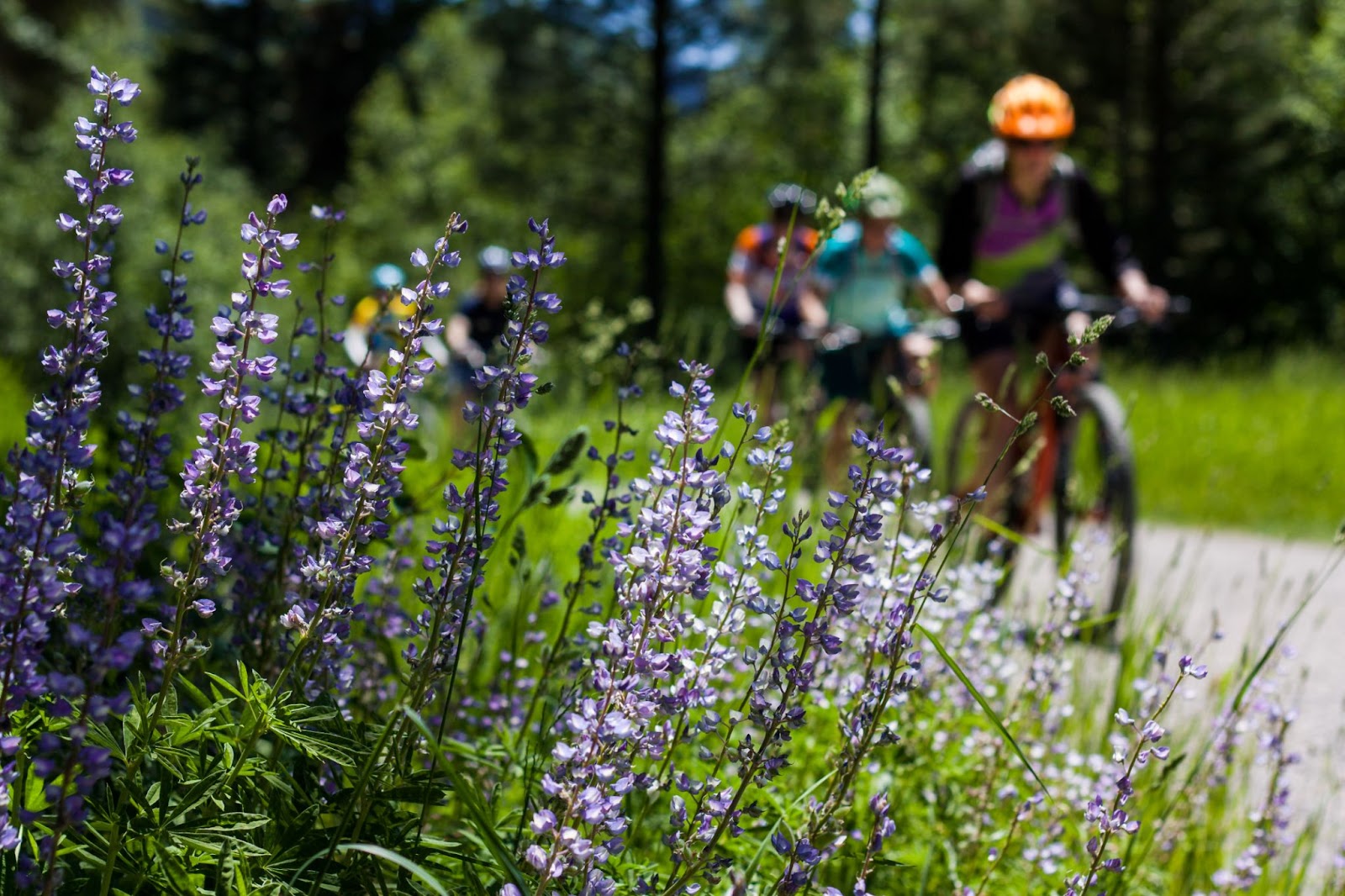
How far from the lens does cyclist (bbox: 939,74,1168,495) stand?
612 centimetres

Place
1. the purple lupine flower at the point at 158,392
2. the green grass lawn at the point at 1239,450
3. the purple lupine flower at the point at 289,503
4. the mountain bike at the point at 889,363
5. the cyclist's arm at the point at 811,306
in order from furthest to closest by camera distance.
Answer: the green grass lawn at the point at 1239,450 < the cyclist's arm at the point at 811,306 < the mountain bike at the point at 889,363 < the purple lupine flower at the point at 289,503 < the purple lupine flower at the point at 158,392

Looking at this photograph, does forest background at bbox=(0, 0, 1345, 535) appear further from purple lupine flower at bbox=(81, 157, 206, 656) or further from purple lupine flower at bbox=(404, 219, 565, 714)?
purple lupine flower at bbox=(404, 219, 565, 714)

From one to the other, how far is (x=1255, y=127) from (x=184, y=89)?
132ft

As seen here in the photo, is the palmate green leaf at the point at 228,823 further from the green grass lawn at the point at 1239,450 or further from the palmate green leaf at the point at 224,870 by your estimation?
the green grass lawn at the point at 1239,450

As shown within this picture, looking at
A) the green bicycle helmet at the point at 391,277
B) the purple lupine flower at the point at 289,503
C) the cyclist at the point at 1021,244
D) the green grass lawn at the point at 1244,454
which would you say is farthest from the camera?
the green grass lawn at the point at 1244,454

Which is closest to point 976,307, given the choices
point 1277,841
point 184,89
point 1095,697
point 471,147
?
point 1095,697

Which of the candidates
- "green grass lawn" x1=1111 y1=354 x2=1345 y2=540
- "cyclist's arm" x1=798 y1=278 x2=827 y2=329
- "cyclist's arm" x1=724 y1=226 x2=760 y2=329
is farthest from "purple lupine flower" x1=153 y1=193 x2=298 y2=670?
"green grass lawn" x1=1111 y1=354 x2=1345 y2=540

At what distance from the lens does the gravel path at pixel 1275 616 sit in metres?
2.87

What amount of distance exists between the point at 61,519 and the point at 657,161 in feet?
100

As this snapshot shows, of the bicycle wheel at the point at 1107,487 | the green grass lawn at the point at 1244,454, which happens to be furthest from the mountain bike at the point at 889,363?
the green grass lawn at the point at 1244,454

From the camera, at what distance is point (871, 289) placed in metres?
8.23

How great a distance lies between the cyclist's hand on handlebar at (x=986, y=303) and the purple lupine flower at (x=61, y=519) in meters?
5.05

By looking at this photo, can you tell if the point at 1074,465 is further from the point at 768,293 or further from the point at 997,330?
the point at 768,293

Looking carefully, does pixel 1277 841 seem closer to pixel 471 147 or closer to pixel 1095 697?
pixel 1095 697
